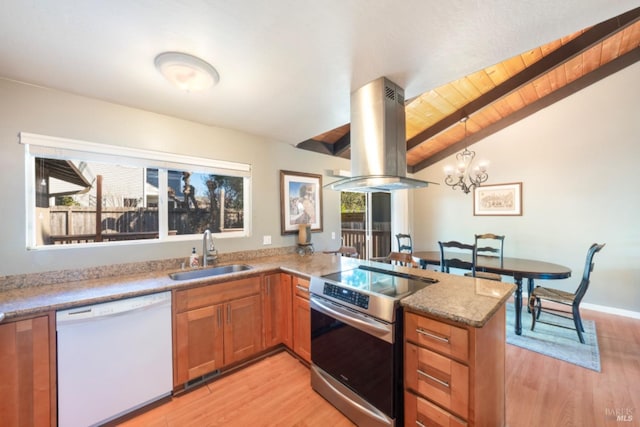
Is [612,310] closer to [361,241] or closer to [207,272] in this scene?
[361,241]

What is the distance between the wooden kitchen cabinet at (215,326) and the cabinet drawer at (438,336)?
143 cm

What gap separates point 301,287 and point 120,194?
1849 mm

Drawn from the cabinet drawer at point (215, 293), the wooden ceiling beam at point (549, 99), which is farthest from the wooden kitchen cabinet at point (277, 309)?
the wooden ceiling beam at point (549, 99)

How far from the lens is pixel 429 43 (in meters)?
1.46

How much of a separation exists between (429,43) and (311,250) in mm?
2452

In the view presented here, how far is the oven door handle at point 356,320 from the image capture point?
1.41m

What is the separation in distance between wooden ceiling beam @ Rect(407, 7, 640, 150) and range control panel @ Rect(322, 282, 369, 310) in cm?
335

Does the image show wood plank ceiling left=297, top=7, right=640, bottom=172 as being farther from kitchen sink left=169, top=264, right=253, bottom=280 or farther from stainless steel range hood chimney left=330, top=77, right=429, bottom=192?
kitchen sink left=169, top=264, right=253, bottom=280

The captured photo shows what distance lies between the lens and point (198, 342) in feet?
6.46

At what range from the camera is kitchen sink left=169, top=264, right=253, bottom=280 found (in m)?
2.22

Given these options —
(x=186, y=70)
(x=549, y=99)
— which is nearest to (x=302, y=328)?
(x=186, y=70)

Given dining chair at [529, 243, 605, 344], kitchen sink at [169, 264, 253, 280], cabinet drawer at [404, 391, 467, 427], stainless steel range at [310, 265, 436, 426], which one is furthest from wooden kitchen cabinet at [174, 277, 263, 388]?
dining chair at [529, 243, 605, 344]

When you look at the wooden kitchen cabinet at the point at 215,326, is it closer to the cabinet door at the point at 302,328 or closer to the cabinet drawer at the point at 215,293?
the cabinet drawer at the point at 215,293

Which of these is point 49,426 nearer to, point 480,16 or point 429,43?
point 429,43
